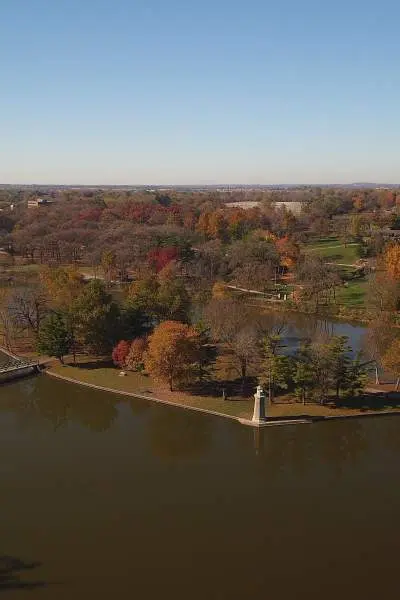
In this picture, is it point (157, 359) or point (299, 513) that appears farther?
point (157, 359)

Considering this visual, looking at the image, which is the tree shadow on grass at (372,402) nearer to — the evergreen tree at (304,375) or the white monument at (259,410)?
the evergreen tree at (304,375)

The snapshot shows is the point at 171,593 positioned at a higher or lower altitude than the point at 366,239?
lower

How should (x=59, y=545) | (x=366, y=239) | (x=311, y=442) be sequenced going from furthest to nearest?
(x=366, y=239) < (x=311, y=442) < (x=59, y=545)

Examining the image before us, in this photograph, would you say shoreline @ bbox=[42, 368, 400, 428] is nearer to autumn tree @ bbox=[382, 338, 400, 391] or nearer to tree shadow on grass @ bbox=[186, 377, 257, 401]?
tree shadow on grass @ bbox=[186, 377, 257, 401]

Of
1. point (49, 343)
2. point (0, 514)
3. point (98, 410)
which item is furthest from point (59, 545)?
point (49, 343)

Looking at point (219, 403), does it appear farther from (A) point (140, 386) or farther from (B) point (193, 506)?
(B) point (193, 506)

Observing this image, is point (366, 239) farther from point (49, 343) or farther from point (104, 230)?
point (49, 343)

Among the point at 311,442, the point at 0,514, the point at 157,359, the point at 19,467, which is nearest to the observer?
the point at 0,514

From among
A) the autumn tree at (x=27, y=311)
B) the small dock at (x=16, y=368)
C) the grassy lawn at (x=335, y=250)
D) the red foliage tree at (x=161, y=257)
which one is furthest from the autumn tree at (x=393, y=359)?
the grassy lawn at (x=335, y=250)
